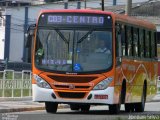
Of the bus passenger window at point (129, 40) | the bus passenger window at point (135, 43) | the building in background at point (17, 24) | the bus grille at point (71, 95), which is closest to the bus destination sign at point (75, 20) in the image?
the bus passenger window at point (129, 40)

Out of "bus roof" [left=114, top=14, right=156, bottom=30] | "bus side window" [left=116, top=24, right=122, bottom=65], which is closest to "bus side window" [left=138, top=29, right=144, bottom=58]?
"bus roof" [left=114, top=14, right=156, bottom=30]

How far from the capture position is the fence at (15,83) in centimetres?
2827

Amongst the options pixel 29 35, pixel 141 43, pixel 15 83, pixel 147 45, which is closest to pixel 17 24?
pixel 15 83

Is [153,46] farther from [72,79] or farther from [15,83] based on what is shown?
[72,79]

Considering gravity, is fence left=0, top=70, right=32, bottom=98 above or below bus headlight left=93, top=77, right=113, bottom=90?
below

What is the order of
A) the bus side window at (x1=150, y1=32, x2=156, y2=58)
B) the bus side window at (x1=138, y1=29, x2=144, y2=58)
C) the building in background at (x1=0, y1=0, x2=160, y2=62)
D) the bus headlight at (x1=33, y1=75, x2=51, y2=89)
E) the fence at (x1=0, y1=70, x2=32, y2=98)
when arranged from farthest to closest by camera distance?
the building in background at (x1=0, y1=0, x2=160, y2=62) → the fence at (x1=0, y1=70, x2=32, y2=98) → the bus side window at (x1=150, y1=32, x2=156, y2=58) → the bus side window at (x1=138, y1=29, x2=144, y2=58) → the bus headlight at (x1=33, y1=75, x2=51, y2=89)

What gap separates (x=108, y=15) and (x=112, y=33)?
643 millimetres

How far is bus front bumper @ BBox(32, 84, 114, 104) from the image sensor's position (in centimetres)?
1991

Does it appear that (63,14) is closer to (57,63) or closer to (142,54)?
(57,63)

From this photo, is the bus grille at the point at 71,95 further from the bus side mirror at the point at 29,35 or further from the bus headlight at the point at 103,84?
the bus side mirror at the point at 29,35

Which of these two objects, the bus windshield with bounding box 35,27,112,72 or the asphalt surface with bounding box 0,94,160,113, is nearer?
the bus windshield with bounding box 35,27,112,72

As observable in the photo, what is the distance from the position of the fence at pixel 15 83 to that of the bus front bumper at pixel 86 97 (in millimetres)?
8002

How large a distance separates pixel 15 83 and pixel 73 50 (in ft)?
30.1

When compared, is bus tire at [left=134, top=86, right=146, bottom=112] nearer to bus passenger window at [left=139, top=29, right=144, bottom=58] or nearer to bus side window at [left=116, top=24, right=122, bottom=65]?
bus passenger window at [left=139, top=29, right=144, bottom=58]
